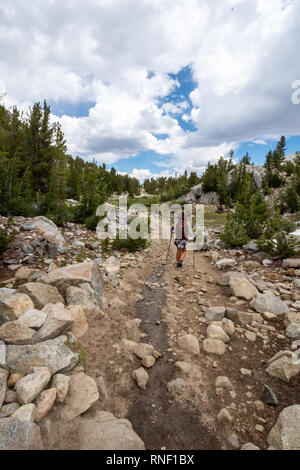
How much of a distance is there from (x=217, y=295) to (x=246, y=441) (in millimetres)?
3880

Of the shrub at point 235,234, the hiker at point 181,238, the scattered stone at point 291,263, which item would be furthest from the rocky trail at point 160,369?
the shrub at point 235,234

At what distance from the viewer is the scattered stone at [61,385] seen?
2.53 metres

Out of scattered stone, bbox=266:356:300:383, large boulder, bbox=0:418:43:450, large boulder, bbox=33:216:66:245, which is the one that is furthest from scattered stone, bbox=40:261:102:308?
scattered stone, bbox=266:356:300:383

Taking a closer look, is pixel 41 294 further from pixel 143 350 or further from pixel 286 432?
pixel 286 432

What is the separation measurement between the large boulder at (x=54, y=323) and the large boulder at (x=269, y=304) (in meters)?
4.28

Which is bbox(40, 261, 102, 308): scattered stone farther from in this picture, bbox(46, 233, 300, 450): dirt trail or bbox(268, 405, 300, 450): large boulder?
bbox(268, 405, 300, 450): large boulder

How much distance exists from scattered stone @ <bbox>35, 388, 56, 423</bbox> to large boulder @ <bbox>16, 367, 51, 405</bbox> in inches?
3.5

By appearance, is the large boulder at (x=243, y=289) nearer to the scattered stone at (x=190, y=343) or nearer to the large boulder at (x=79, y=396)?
the scattered stone at (x=190, y=343)

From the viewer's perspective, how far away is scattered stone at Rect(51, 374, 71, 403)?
2.53 meters

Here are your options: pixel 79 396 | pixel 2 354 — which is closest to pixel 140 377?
pixel 79 396

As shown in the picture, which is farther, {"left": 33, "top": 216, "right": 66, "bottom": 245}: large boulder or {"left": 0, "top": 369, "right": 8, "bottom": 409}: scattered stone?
{"left": 33, "top": 216, "right": 66, "bottom": 245}: large boulder

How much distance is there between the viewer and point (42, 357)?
9.43ft
